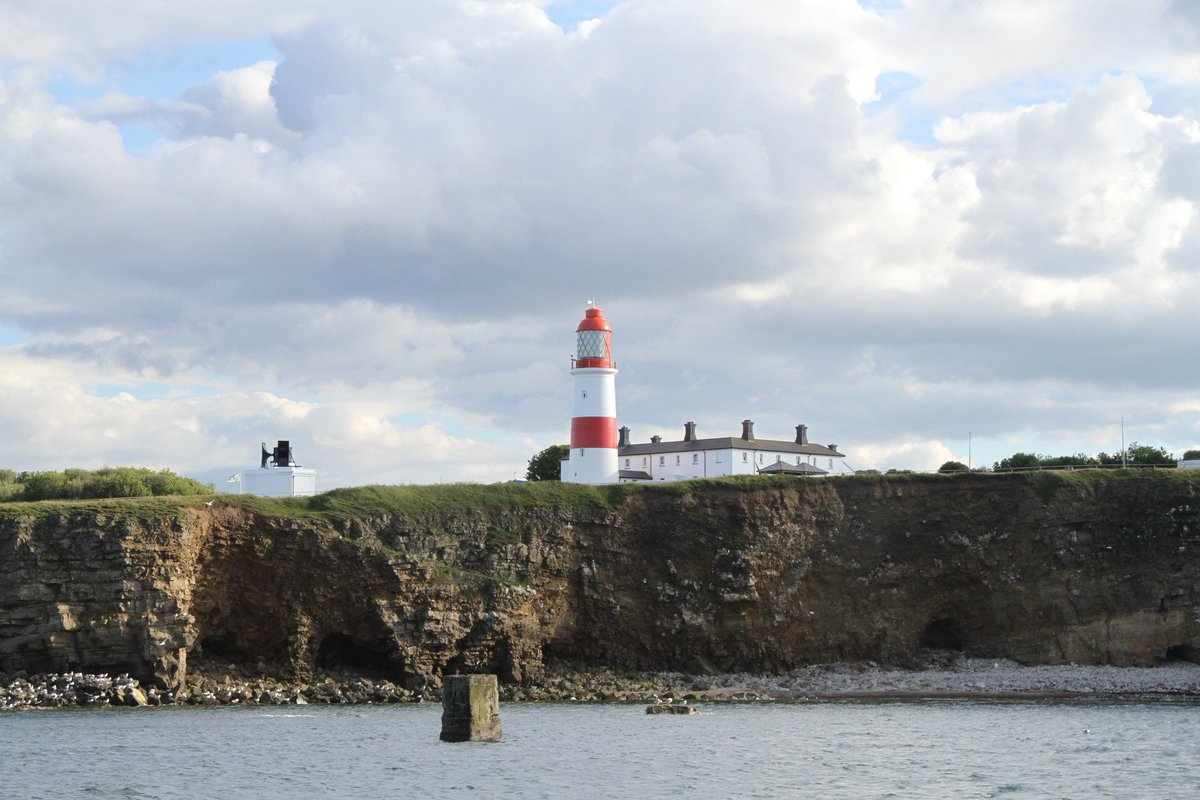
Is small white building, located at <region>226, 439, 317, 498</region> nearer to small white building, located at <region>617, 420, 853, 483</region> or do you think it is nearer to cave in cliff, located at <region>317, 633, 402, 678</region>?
cave in cliff, located at <region>317, 633, 402, 678</region>

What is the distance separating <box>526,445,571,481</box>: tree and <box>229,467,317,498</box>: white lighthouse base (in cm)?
3716

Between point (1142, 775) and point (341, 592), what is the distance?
33.9m

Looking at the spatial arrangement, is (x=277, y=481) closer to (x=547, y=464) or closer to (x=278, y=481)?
(x=278, y=481)

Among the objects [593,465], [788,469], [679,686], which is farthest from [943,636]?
[788,469]

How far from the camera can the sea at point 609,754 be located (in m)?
31.1

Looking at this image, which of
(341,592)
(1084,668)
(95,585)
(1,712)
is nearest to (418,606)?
(341,592)

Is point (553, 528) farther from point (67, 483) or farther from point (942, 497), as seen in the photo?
point (67, 483)

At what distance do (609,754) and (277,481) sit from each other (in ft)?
112

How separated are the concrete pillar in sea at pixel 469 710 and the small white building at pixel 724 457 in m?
53.6

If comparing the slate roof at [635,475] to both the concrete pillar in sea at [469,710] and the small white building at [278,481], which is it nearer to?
the small white building at [278,481]

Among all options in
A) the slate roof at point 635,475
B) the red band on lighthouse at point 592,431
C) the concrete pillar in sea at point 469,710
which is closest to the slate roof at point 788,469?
the slate roof at point 635,475

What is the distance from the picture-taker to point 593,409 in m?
73.4

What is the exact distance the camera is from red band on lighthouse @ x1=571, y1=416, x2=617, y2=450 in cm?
7344

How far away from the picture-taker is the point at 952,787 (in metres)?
31.2
